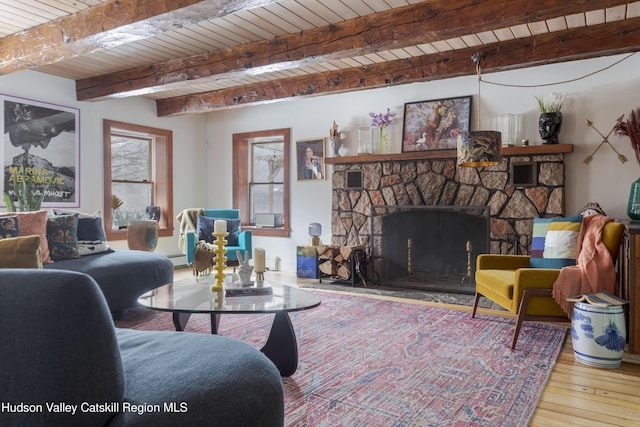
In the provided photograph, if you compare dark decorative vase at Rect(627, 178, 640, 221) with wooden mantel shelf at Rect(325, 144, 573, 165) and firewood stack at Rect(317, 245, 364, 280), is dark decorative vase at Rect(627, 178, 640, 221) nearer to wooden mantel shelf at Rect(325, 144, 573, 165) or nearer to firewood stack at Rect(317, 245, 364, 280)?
wooden mantel shelf at Rect(325, 144, 573, 165)

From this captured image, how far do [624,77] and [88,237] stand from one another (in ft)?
16.8

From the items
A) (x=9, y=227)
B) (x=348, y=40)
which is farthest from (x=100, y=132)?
(x=348, y=40)

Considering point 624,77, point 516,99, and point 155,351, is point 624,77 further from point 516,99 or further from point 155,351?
point 155,351

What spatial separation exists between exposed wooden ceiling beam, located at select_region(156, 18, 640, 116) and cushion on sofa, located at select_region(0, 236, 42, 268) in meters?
3.44

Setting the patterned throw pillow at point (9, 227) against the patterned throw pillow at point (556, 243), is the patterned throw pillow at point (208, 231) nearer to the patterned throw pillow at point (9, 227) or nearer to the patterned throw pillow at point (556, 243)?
the patterned throw pillow at point (9, 227)

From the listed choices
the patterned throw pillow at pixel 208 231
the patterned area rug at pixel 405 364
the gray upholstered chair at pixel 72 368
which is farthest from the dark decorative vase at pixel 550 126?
the gray upholstered chair at pixel 72 368

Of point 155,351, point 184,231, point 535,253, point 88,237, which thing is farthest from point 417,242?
point 155,351

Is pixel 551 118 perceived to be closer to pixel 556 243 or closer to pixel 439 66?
pixel 439 66

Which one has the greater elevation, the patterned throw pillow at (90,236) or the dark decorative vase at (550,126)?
the dark decorative vase at (550,126)

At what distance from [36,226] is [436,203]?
379 centimetres

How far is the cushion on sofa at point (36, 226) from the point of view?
341 cm

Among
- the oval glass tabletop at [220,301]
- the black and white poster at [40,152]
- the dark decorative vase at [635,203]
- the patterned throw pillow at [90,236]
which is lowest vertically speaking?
the oval glass tabletop at [220,301]

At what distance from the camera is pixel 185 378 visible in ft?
3.95

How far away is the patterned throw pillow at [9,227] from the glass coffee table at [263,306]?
1.45m
